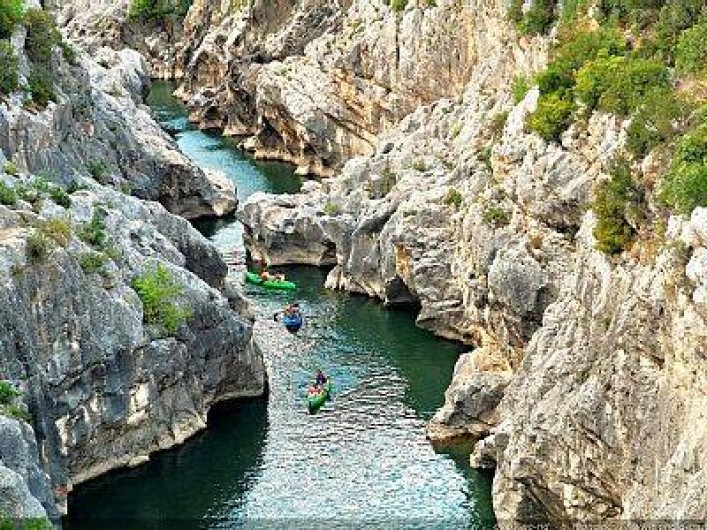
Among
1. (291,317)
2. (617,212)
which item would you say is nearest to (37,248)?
(617,212)

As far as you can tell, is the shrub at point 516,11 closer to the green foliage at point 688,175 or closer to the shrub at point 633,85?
the shrub at point 633,85

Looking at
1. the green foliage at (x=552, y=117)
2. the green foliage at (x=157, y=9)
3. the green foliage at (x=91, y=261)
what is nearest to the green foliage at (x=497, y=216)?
the green foliage at (x=552, y=117)

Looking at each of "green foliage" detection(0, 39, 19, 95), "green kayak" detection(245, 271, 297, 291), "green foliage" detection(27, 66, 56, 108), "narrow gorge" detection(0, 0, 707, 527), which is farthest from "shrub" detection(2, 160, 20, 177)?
"green kayak" detection(245, 271, 297, 291)

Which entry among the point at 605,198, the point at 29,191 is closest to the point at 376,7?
the point at 29,191

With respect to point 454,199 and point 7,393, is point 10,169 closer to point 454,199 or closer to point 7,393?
point 7,393

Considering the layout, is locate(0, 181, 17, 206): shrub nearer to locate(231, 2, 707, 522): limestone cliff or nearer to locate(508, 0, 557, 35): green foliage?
locate(231, 2, 707, 522): limestone cliff
